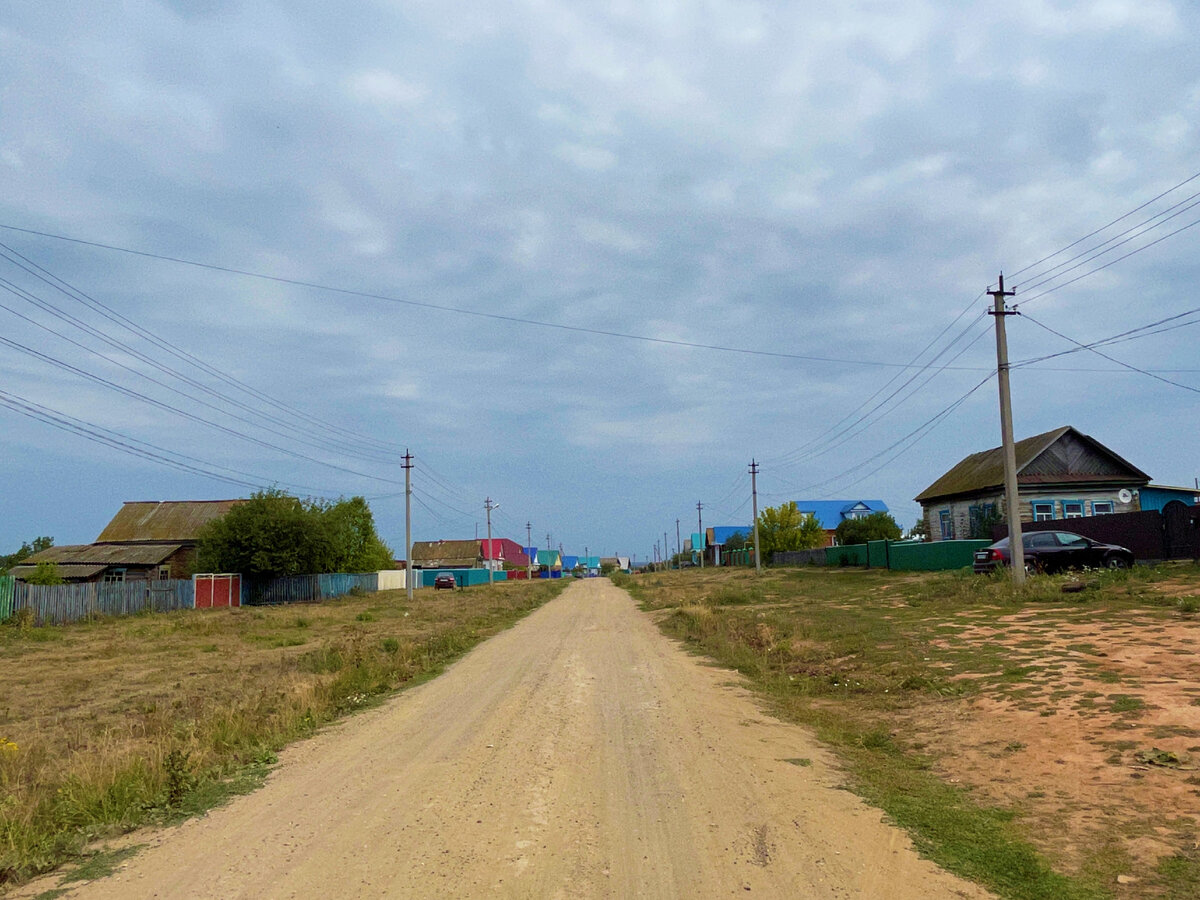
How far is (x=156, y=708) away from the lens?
12625 millimetres

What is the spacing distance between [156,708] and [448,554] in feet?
382

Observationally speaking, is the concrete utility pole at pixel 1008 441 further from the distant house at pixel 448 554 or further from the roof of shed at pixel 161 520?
the distant house at pixel 448 554

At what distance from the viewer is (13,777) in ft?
27.1

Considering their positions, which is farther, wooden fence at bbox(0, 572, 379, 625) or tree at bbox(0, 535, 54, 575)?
tree at bbox(0, 535, 54, 575)

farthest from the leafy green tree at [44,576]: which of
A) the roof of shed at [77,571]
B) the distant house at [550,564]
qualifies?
the distant house at [550,564]

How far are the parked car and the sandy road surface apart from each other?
1668 cm

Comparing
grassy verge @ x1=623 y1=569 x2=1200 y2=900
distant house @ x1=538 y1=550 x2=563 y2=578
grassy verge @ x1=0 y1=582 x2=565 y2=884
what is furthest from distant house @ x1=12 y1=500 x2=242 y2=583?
distant house @ x1=538 y1=550 x2=563 y2=578

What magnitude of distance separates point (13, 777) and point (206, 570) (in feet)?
143

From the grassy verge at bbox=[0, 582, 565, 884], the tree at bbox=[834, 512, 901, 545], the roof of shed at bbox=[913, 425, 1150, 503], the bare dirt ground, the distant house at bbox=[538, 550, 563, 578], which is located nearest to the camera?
the bare dirt ground

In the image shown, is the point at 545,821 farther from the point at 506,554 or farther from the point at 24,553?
the point at 506,554

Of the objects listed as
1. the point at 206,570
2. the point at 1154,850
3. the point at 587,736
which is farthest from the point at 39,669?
the point at 206,570

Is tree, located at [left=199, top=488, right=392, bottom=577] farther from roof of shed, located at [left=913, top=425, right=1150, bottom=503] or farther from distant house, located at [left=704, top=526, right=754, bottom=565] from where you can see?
distant house, located at [left=704, top=526, right=754, bottom=565]

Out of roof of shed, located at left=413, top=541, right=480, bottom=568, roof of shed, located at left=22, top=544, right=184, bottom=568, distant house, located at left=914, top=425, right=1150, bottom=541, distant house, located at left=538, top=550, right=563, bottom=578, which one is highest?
distant house, located at left=914, top=425, right=1150, bottom=541

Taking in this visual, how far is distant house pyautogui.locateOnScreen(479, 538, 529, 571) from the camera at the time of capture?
121m
